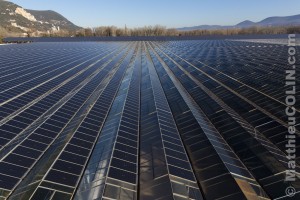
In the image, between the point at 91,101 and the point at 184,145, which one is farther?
the point at 91,101

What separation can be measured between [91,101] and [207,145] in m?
16.5

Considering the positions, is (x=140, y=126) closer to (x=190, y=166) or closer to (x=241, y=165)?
(x=190, y=166)

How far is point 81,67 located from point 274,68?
34.3 m

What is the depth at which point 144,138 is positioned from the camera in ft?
74.8

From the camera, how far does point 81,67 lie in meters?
58.4

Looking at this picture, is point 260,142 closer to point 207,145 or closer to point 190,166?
point 207,145

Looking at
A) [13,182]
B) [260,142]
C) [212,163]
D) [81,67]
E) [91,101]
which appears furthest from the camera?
[81,67]

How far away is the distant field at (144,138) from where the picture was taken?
16016mm

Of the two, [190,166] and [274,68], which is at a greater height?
[274,68]

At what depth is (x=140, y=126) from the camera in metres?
25.7

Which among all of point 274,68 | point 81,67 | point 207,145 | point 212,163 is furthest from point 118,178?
point 81,67

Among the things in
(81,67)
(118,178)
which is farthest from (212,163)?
(81,67)

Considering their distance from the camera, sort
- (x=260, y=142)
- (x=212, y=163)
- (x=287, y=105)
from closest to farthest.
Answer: (x=212, y=163)
(x=260, y=142)
(x=287, y=105)

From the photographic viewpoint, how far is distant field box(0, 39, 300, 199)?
16.0m
